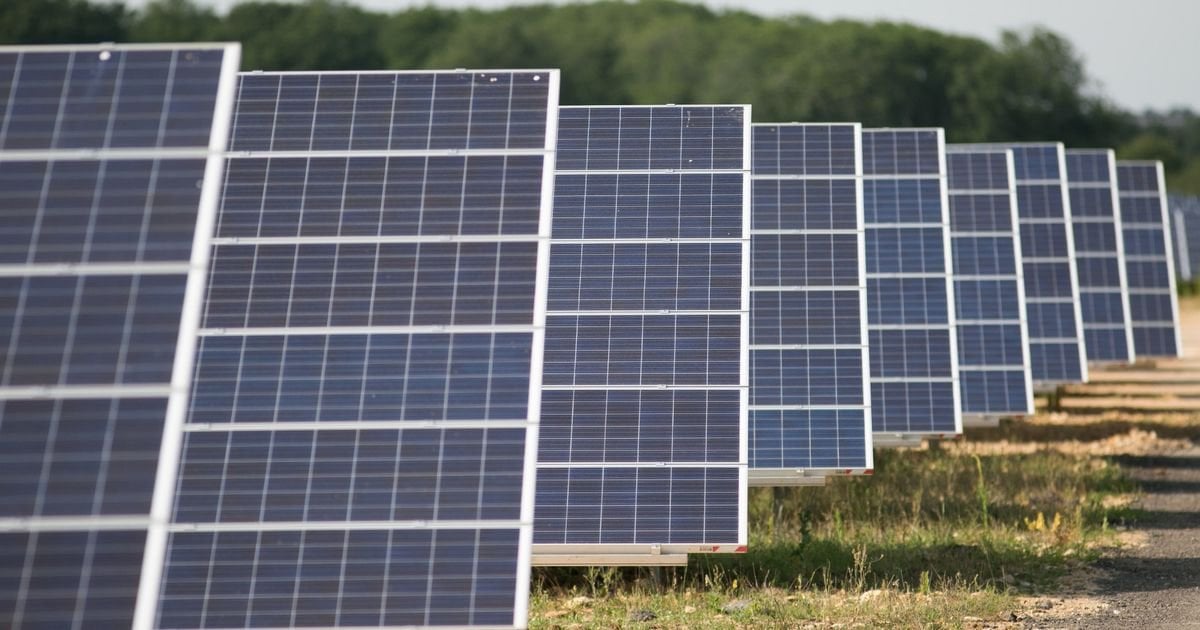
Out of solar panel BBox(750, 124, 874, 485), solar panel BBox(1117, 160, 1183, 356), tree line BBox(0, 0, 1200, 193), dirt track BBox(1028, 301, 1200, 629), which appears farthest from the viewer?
tree line BBox(0, 0, 1200, 193)

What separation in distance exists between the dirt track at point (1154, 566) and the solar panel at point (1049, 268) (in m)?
3.11

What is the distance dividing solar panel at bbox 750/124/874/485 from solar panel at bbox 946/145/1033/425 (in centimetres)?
621

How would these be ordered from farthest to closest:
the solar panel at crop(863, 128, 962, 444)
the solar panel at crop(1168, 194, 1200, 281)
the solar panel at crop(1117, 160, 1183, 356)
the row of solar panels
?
the solar panel at crop(1168, 194, 1200, 281), the solar panel at crop(1117, 160, 1183, 356), the solar panel at crop(863, 128, 962, 444), the row of solar panels

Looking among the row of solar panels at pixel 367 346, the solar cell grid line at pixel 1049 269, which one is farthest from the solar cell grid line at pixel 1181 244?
the row of solar panels at pixel 367 346

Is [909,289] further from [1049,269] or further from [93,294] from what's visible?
[93,294]

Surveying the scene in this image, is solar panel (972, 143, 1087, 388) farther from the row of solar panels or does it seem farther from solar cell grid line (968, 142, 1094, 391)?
the row of solar panels

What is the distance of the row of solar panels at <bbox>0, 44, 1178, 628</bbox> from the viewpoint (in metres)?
8.46

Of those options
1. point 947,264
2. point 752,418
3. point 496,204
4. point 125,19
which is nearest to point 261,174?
point 496,204

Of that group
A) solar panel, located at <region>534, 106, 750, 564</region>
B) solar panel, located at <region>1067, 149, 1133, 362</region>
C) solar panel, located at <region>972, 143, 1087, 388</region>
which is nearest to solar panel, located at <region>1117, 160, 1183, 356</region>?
solar panel, located at <region>1067, 149, 1133, 362</region>

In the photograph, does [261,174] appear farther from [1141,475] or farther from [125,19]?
[125,19]

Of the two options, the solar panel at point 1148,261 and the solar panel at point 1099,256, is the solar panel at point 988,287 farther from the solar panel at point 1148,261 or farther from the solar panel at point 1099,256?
the solar panel at point 1148,261

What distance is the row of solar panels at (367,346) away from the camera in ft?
27.8

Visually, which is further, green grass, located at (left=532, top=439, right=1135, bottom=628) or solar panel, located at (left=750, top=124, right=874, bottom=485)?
solar panel, located at (left=750, top=124, right=874, bottom=485)

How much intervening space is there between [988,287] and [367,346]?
1778 cm
